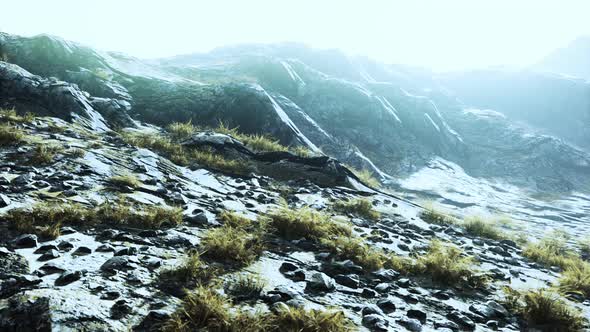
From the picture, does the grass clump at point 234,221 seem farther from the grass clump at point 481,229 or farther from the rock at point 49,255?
the grass clump at point 481,229

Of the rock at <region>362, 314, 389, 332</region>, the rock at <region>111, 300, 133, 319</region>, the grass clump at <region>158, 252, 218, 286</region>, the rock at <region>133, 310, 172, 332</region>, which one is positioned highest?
the rock at <region>111, 300, 133, 319</region>

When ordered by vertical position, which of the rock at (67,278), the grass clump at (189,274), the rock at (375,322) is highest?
the rock at (67,278)

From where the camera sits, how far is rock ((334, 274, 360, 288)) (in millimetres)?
5492

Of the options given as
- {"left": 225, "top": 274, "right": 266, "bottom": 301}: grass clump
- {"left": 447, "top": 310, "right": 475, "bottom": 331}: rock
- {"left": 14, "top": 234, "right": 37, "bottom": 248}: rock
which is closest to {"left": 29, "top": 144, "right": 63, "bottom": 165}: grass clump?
{"left": 14, "top": 234, "right": 37, "bottom": 248}: rock

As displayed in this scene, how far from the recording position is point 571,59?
331 feet

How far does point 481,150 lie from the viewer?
34.6 meters

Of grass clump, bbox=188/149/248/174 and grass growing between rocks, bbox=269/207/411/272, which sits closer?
grass growing between rocks, bbox=269/207/411/272

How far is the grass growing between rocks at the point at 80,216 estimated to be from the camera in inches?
204

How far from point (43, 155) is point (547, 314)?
10.3 meters

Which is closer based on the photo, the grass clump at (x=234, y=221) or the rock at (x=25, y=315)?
the rock at (x=25, y=315)

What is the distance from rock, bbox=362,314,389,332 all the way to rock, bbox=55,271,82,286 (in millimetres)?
3443

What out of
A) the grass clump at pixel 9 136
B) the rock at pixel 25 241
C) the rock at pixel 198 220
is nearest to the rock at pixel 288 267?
the rock at pixel 198 220

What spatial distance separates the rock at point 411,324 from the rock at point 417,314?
24 centimetres

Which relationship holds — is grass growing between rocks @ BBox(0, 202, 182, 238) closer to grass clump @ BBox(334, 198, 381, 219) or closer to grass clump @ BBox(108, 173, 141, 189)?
grass clump @ BBox(108, 173, 141, 189)
